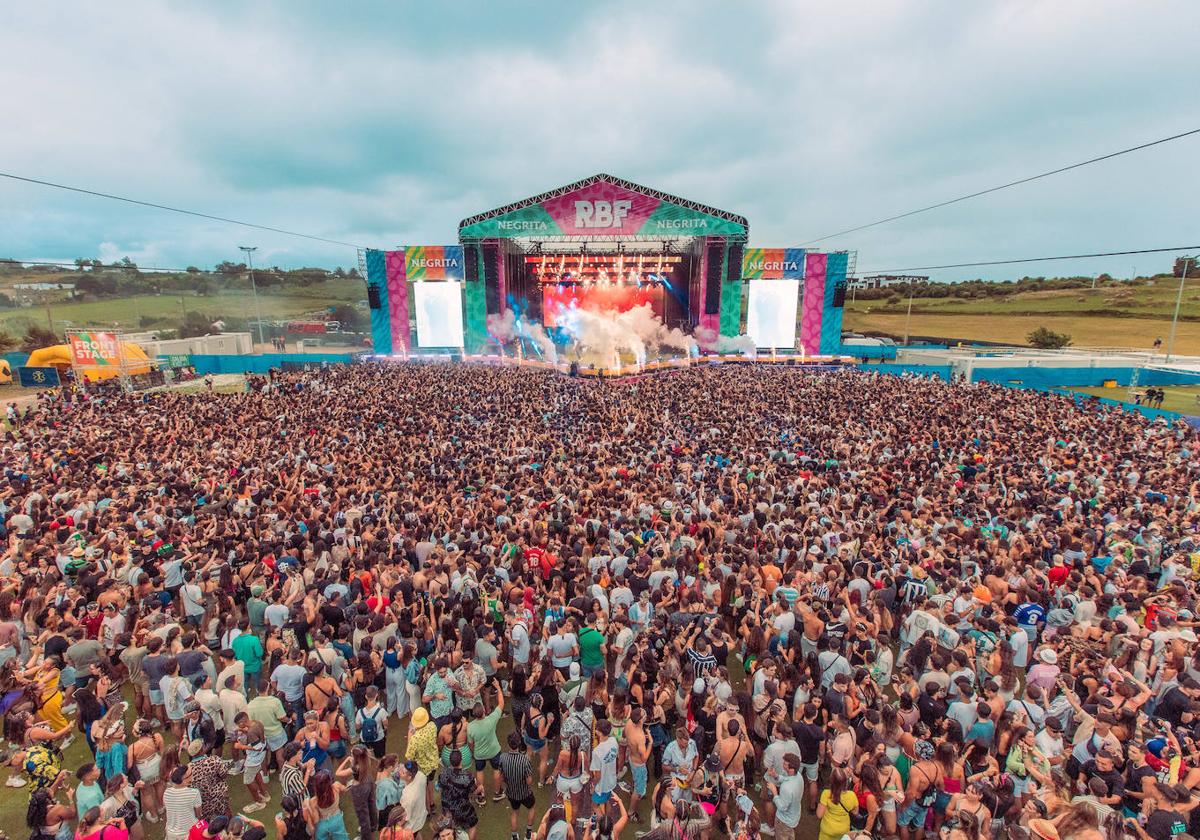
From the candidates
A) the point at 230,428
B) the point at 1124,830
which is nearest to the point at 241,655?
the point at 1124,830

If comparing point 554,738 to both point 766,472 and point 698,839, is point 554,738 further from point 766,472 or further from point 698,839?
point 766,472

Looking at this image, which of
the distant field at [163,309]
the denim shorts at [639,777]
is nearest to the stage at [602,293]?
the denim shorts at [639,777]

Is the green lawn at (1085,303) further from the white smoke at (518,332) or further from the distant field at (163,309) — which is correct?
the distant field at (163,309)

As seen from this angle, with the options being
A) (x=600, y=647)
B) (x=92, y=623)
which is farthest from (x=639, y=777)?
(x=92, y=623)

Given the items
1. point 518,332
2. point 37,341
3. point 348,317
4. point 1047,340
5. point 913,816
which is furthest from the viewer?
point 348,317

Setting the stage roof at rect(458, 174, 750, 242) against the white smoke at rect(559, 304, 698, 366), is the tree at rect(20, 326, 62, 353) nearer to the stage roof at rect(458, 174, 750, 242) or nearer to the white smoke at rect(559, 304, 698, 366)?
the stage roof at rect(458, 174, 750, 242)

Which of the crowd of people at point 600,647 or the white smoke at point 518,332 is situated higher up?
the white smoke at point 518,332

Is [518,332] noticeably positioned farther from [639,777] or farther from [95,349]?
[639,777]
